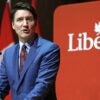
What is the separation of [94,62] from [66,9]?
0.46 m

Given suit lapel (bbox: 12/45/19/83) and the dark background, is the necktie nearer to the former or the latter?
suit lapel (bbox: 12/45/19/83)

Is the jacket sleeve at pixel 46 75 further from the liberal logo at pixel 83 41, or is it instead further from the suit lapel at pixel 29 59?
the liberal logo at pixel 83 41

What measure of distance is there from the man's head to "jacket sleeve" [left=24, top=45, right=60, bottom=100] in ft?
0.36

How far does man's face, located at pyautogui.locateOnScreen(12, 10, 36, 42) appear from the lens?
5.62 feet

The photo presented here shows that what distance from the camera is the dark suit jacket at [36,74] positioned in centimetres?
167

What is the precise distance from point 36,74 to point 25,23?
0.21 meters

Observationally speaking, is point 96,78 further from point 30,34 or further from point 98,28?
point 30,34

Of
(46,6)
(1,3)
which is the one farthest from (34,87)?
(1,3)

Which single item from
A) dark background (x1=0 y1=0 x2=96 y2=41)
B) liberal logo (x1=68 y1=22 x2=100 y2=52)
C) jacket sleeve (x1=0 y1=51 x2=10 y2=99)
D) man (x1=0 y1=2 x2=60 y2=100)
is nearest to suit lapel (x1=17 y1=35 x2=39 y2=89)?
man (x1=0 y1=2 x2=60 y2=100)

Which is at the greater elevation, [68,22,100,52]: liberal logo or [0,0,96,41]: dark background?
[0,0,96,41]: dark background

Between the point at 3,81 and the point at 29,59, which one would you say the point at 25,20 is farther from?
the point at 3,81

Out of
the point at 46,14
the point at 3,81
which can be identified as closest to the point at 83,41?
the point at 46,14

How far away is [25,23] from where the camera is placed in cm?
171

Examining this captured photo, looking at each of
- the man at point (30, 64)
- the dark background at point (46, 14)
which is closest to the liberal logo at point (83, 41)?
the dark background at point (46, 14)
